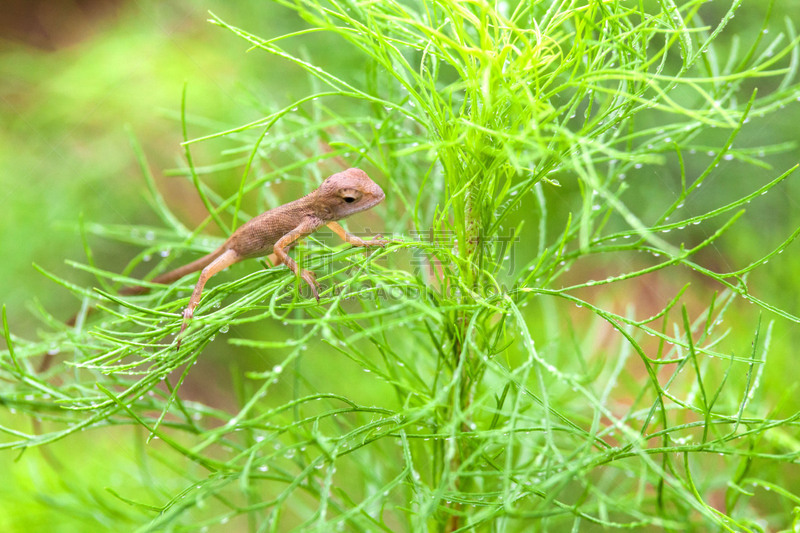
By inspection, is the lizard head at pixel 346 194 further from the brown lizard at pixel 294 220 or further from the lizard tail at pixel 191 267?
the lizard tail at pixel 191 267

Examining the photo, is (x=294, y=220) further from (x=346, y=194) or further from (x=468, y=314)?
(x=468, y=314)

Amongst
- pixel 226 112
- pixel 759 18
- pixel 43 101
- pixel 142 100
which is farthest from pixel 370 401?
pixel 43 101

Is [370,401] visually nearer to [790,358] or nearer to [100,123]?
[790,358]

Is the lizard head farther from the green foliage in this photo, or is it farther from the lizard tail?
the lizard tail

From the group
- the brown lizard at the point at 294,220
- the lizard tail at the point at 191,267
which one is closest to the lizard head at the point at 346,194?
the brown lizard at the point at 294,220

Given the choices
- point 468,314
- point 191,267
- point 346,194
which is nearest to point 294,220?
point 346,194

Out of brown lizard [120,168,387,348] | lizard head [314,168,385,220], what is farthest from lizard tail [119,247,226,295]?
lizard head [314,168,385,220]
